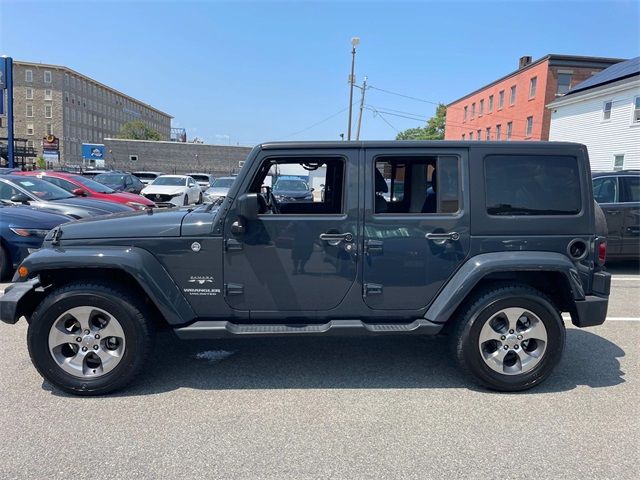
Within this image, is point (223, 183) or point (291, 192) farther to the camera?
point (223, 183)

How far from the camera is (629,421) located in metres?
3.12

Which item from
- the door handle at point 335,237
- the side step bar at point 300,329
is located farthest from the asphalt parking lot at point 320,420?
the door handle at point 335,237

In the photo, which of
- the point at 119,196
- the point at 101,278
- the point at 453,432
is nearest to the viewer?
the point at 453,432

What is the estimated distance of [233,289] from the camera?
11.4 ft

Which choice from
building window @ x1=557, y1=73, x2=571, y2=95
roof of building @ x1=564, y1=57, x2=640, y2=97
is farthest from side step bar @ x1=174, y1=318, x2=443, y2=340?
building window @ x1=557, y1=73, x2=571, y2=95

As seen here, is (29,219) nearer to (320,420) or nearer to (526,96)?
(320,420)

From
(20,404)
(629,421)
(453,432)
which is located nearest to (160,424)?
(20,404)

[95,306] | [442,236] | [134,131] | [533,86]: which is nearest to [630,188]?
[442,236]

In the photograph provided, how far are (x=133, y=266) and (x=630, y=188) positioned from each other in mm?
8213

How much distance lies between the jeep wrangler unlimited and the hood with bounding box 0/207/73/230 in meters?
3.49

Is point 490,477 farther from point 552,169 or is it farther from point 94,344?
point 94,344

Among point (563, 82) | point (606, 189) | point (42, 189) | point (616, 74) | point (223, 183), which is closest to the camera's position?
point (606, 189)

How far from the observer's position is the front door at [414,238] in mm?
3475

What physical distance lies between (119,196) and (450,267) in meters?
10.5
